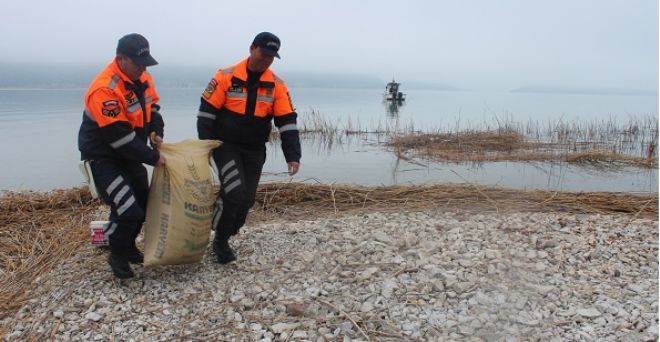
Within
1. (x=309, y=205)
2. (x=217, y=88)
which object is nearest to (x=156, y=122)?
(x=217, y=88)

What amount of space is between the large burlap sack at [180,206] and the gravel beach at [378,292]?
0.23 metres

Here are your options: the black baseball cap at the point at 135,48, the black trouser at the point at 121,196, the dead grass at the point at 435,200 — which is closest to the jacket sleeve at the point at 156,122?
the black trouser at the point at 121,196

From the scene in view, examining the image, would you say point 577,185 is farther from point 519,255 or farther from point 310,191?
point 519,255

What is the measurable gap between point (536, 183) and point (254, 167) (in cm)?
852

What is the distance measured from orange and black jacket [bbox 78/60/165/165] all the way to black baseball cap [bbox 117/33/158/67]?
5.3 inches

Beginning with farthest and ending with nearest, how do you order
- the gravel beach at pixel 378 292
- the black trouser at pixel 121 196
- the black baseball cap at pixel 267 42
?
the black baseball cap at pixel 267 42 → the black trouser at pixel 121 196 → the gravel beach at pixel 378 292

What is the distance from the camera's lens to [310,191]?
6281 millimetres

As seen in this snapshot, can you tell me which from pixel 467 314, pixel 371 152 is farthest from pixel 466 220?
pixel 371 152

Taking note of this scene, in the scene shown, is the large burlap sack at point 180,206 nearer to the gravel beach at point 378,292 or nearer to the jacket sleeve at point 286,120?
the gravel beach at point 378,292

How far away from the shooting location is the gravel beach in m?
2.81

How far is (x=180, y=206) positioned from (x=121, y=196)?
15.1 inches

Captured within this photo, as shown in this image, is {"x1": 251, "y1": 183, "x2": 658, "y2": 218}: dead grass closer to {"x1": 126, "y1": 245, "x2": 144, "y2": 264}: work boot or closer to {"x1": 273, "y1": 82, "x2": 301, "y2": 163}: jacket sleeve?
{"x1": 273, "y1": 82, "x2": 301, "y2": 163}: jacket sleeve

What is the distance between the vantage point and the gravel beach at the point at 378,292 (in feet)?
9.21

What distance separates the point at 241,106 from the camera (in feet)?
11.6
